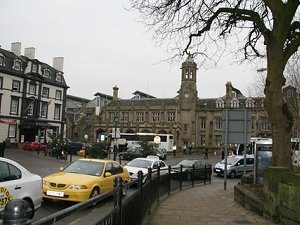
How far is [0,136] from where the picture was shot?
5369 centimetres

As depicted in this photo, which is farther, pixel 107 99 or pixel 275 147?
pixel 107 99

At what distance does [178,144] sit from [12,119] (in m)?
37.6

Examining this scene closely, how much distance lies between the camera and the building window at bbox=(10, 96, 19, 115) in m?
56.5

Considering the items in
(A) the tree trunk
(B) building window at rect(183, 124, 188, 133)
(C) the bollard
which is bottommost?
(C) the bollard

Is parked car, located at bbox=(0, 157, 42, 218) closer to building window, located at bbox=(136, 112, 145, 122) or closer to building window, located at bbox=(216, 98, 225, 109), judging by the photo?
building window, located at bbox=(216, 98, 225, 109)

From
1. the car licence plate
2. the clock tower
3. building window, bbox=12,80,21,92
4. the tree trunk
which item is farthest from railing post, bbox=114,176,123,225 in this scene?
the clock tower

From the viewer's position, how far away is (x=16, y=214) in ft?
8.32

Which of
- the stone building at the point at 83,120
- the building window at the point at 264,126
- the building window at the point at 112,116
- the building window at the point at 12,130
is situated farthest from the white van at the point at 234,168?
the building window at the point at 112,116

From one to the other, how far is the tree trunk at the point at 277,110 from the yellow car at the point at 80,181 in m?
5.52

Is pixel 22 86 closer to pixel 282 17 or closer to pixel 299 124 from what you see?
pixel 299 124

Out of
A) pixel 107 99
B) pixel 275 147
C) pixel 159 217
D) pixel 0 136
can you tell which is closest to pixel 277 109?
pixel 275 147

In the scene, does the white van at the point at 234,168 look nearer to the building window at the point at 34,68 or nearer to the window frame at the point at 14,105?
the window frame at the point at 14,105

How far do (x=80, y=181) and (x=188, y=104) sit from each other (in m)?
73.6

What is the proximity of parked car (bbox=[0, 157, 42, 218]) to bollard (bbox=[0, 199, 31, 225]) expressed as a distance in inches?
238
